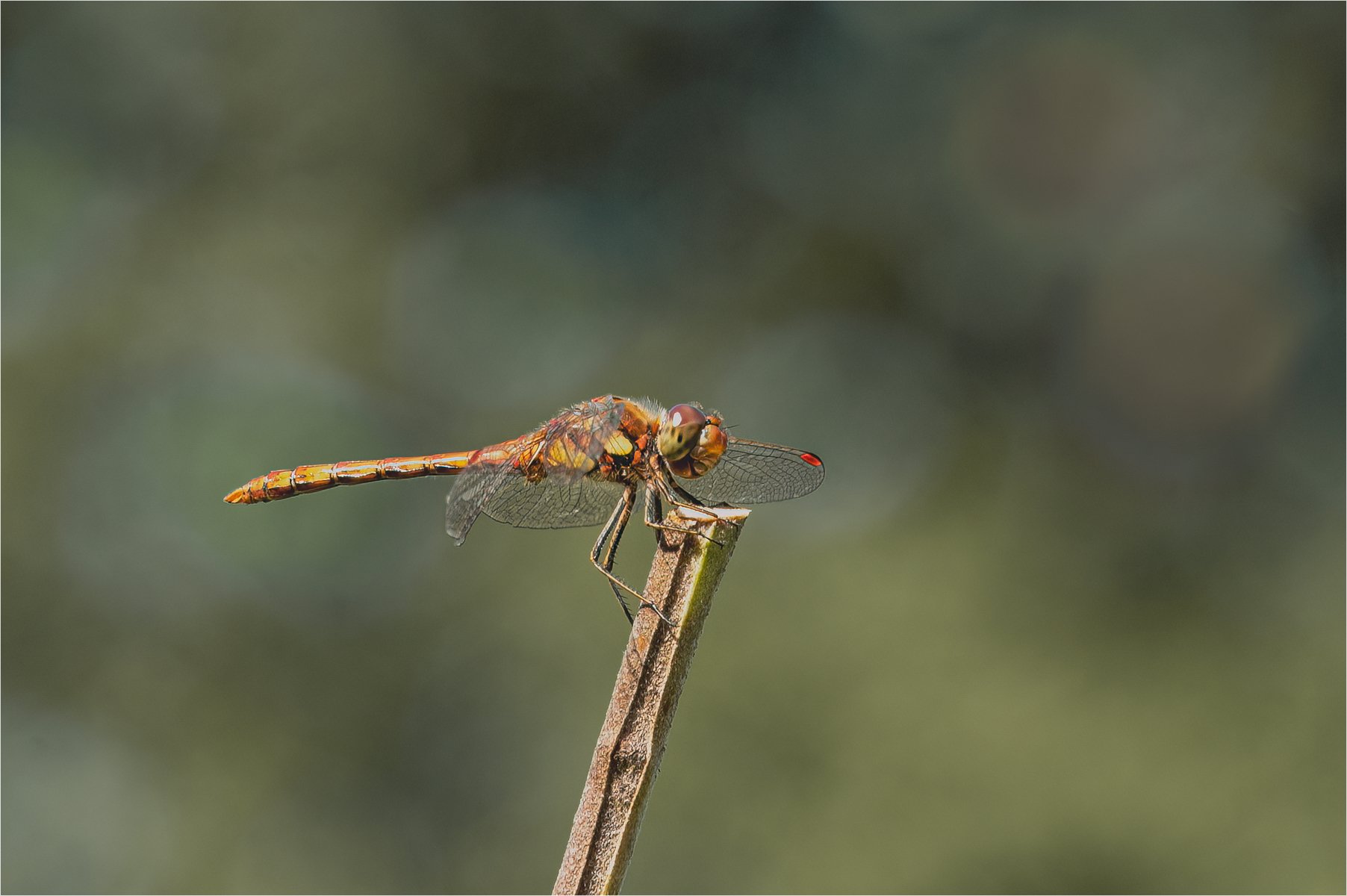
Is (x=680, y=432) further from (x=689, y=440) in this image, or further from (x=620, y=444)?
(x=620, y=444)

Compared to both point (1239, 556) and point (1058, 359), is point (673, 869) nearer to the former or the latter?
point (1239, 556)

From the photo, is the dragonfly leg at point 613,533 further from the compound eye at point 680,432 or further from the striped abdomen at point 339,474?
the striped abdomen at point 339,474

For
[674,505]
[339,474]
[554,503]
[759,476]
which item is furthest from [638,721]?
[339,474]

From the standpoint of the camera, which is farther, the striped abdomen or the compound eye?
the striped abdomen

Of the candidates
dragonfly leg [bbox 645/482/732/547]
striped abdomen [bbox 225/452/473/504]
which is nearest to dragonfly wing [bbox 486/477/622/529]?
dragonfly leg [bbox 645/482/732/547]

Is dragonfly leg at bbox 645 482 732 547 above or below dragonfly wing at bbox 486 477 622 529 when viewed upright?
below

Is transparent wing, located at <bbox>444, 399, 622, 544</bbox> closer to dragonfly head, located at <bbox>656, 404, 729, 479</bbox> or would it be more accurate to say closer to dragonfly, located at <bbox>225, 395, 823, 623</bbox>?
dragonfly, located at <bbox>225, 395, 823, 623</bbox>

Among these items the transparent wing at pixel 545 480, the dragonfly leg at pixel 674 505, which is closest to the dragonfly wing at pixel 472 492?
the transparent wing at pixel 545 480
